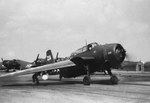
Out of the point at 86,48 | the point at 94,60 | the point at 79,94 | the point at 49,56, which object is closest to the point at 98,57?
the point at 94,60

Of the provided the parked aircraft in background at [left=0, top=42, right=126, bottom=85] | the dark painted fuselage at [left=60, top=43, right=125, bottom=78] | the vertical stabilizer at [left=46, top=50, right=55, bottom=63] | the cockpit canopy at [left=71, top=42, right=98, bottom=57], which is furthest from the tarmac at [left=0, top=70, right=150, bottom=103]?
the vertical stabilizer at [left=46, top=50, right=55, bottom=63]

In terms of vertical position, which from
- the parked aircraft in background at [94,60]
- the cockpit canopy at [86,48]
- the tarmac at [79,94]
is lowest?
the tarmac at [79,94]

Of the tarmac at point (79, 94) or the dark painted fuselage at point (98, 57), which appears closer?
the tarmac at point (79, 94)

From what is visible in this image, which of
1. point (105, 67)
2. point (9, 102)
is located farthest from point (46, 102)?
point (105, 67)

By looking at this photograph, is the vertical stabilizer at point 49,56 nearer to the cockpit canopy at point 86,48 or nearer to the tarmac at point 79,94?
the cockpit canopy at point 86,48

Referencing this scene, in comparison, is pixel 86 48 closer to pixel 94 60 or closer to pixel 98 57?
pixel 94 60

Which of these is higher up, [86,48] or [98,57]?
[86,48]

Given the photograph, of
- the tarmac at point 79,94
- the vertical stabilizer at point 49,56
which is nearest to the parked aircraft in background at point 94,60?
the tarmac at point 79,94

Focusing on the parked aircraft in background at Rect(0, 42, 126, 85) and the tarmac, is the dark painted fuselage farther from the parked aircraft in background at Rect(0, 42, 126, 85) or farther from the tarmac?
the tarmac

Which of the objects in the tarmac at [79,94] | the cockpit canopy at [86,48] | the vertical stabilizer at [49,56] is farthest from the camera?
the vertical stabilizer at [49,56]

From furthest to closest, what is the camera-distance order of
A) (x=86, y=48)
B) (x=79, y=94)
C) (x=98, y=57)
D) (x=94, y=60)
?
(x=86, y=48) < (x=94, y=60) < (x=98, y=57) < (x=79, y=94)

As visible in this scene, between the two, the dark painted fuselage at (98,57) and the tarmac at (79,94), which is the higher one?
the dark painted fuselage at (98,57)

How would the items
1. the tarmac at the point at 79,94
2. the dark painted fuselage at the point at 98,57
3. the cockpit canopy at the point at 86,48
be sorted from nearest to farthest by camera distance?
the tarmac at the point at 79,94 < the dark painted fuselage at the point at 98,57 < the cockpit canopy at the point at 86,48

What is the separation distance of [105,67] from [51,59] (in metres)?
10.1
